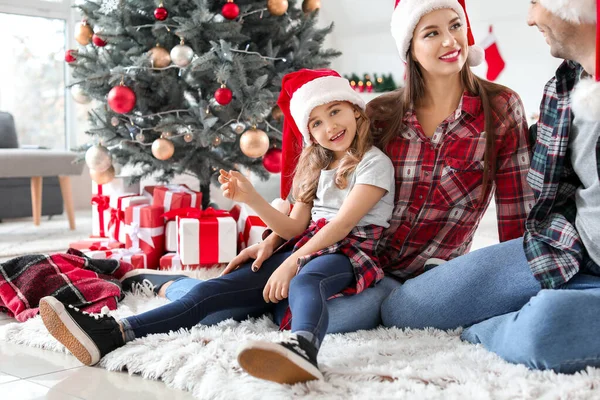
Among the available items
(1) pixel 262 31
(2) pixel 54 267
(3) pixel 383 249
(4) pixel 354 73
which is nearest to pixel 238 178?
(3) pixel 383 249

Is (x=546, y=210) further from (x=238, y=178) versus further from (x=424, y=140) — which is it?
(x=238, y=178)

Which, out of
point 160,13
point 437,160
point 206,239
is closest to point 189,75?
point 160,13

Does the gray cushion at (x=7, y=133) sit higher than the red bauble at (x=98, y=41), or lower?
lower

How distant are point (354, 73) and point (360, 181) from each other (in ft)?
14.0

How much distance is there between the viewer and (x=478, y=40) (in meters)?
5.20

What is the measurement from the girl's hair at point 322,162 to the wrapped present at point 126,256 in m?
0.87

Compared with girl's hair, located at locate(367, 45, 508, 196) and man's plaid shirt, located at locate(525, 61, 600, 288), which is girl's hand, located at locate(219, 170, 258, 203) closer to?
girl's hair, located at locate(367, 45, 508, 196)

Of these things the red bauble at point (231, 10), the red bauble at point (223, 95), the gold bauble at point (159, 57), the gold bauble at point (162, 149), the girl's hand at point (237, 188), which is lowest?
the girl's hand at point (237, 188)

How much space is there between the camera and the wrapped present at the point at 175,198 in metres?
2.55

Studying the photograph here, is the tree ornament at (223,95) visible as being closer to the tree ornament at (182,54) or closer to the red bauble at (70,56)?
the tree ornament at (182,54)

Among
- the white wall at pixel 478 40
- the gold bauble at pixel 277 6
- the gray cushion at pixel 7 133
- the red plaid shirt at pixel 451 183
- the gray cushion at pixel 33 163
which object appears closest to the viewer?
the red plaid shirt at pixel 451 183

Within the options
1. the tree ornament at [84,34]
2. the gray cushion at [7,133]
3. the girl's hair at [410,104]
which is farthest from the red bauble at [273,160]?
the gray cushion at [7,133]

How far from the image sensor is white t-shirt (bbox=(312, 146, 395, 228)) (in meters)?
1.59

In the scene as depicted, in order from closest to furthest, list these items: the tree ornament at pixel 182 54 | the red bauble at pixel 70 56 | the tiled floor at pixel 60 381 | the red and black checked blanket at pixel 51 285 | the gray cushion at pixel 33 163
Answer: the tiled floor at pixel 60 381 → the red and black checked blanket at pixel 51 285 → the tree ornament at pixel 182 54 → the red bauble at pixel 70 56 → the gray cushion at pixel 33 163
